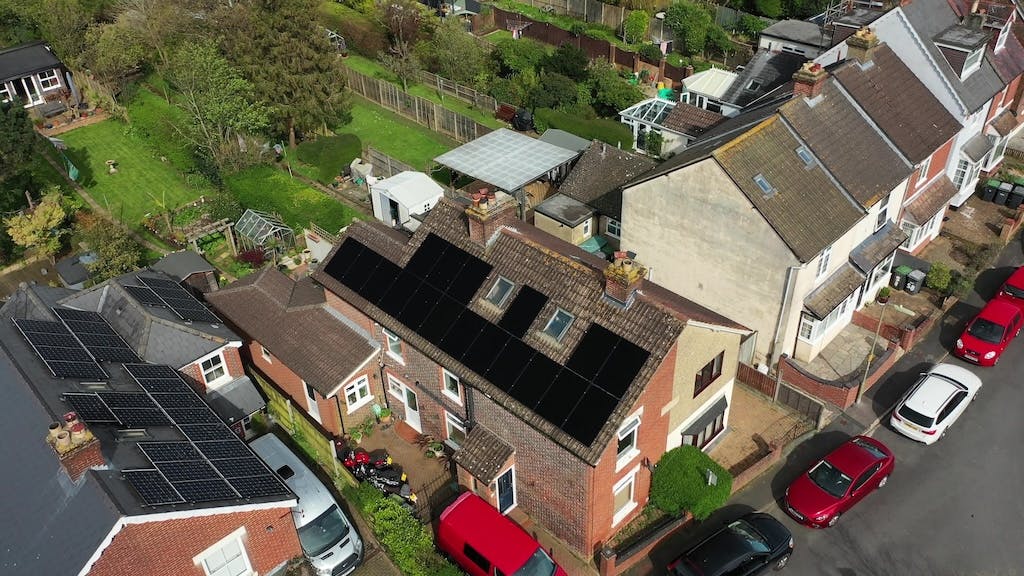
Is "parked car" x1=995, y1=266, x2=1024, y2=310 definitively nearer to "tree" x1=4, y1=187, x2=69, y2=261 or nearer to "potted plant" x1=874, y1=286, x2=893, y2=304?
"potted plant" x1=874, y1=286, x2=893, y2=304

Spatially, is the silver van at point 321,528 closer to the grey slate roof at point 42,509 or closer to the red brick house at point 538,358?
the red brick house at point 538,358

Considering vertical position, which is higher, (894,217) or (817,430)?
(894,217)

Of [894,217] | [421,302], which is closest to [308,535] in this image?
[421,302]

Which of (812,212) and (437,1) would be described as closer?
(812,212)

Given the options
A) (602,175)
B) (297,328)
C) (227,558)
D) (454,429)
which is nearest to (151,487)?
(227,558)

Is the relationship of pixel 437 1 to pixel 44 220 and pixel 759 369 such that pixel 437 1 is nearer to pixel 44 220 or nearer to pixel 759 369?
pixel 44 220

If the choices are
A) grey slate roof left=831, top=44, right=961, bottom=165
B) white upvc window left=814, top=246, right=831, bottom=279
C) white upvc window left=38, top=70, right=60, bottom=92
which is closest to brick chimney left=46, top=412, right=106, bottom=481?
white upvc window left=814, top=246, right=831, bottom=279
